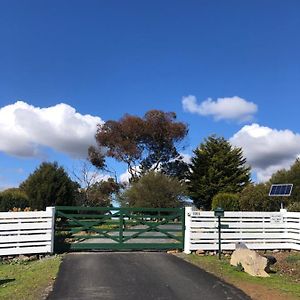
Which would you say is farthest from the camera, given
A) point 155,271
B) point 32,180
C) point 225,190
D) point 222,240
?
point 225,190

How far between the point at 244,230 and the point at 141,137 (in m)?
40.6

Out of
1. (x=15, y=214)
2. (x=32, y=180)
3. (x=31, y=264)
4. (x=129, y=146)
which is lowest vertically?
(x=31, y=264)

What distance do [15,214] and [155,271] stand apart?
6114 mm

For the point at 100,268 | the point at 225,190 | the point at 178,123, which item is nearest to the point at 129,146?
the point at 178,123

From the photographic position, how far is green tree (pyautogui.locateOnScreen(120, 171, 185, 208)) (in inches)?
1763

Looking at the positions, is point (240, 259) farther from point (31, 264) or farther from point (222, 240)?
→ point (31, 264)

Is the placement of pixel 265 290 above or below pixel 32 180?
below

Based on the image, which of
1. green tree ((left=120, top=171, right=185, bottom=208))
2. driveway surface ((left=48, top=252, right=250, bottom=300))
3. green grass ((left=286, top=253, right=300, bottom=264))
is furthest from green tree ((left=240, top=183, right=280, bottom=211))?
driveway surface ((left=48, top=252, right=250, bottom=300))

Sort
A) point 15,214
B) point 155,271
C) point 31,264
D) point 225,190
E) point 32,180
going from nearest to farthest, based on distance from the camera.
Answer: point 155,271
point 31,264
point 15,214
point 32,180
point 225,190

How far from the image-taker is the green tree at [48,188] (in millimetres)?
29266

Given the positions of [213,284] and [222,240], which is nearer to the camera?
[213,284]

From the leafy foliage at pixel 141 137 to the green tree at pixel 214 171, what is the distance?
4281mm

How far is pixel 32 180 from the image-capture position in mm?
29922

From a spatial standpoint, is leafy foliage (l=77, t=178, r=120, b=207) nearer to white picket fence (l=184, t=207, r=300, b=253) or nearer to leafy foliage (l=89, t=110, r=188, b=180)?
leafy foliage (l=89, t=110, r=188, b=180)
